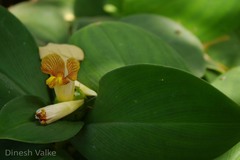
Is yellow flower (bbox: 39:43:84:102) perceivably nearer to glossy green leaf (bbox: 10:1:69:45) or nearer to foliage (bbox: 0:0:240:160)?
foliage (bbox: 0:0:240:160)

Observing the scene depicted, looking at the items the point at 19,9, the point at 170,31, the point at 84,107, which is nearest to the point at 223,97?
the point at 84,107

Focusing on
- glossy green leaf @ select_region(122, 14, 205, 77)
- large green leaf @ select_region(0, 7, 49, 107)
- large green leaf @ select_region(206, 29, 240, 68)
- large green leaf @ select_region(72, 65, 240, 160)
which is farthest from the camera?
large green leaf @ select_region(206, 29, 240, 68)

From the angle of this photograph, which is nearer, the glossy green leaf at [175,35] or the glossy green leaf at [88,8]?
the glossy green leaf at [175,35]

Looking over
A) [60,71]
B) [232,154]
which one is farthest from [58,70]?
[232,154]

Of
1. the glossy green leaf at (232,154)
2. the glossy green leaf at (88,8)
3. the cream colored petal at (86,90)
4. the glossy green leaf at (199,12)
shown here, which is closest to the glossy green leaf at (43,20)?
the glossy green leaf at (88,8)

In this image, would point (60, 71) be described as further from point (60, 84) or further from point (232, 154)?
point (232, 154)

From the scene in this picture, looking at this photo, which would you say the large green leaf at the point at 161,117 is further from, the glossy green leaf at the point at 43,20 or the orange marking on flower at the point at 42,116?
the glossy green leaf at the point at 43,20

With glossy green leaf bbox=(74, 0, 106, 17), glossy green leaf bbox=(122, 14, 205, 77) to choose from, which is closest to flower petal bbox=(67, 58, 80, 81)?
glossy green leaf bbox=(122, 14, 205, 77)
